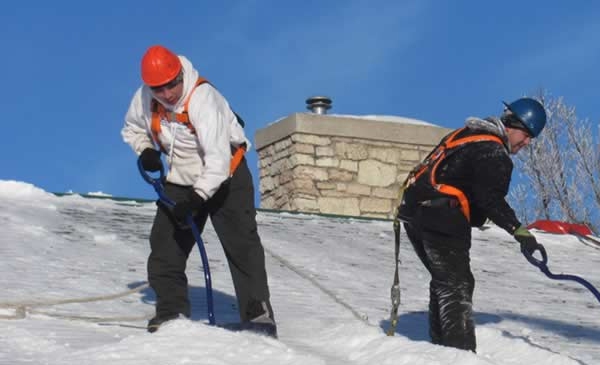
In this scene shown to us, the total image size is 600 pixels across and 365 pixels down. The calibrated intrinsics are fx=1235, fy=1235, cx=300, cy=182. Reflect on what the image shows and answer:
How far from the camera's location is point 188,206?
256 inches

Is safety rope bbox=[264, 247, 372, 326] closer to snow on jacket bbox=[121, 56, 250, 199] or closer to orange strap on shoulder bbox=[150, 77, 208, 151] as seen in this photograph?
snow on jacket bbox=[121, 56, 250, 199]

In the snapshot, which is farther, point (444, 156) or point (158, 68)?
point (444, 156)

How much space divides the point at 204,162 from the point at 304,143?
10513 millimetres

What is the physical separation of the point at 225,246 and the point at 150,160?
25.5 inches

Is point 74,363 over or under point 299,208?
under

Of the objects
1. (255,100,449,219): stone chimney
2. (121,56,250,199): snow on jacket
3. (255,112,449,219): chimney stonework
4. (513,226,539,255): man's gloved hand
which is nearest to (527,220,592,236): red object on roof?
(255,100,449,219): stone chimney

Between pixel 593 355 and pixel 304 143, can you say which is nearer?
pixel 593 355

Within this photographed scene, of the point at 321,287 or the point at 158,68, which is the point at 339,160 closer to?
the point at 321,287

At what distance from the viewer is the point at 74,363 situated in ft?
18.3

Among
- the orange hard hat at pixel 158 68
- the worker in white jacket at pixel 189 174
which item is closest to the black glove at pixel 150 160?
the worker in white jacket at pixel 189 174

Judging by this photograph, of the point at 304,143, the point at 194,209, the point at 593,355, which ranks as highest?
the point at 304,143

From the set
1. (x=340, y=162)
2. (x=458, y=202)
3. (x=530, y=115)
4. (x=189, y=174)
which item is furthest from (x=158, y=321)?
(x=340, y=162)

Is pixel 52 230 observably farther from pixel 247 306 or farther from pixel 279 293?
pixel 247 306

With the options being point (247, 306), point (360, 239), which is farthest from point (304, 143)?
point (247, 306)
